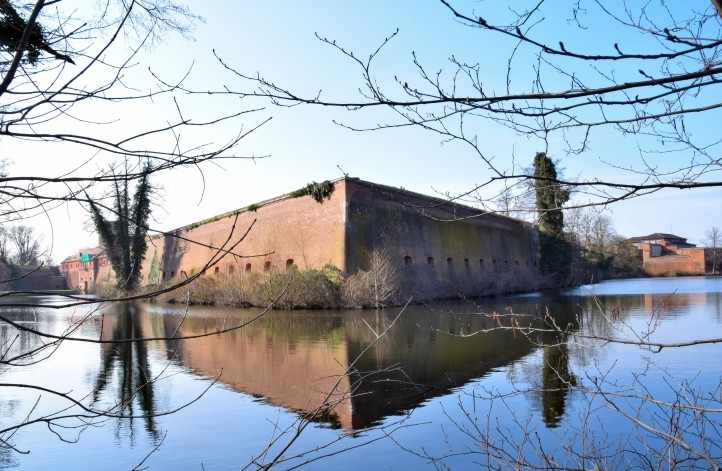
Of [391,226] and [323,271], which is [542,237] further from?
[323,271]

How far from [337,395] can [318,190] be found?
15.6 meters

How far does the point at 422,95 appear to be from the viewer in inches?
74.9

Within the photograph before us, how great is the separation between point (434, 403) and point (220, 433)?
7.21 ft

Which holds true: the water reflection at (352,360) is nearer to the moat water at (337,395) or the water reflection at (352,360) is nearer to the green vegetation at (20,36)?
the moat water at (337,395)

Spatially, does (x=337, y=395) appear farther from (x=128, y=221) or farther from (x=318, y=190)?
(x=318, y=190)

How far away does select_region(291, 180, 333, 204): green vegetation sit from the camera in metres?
21.0

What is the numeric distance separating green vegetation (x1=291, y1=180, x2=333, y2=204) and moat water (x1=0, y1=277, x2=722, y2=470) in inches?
351

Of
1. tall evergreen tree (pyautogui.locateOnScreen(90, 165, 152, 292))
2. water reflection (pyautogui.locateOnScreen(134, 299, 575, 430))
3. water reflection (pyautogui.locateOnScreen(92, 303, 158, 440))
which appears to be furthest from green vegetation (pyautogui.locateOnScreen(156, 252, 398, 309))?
tall evergreen tree (pyautogui.locateOnScreen(90, 165, 152, 292))

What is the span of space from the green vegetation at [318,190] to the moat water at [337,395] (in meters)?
8.91

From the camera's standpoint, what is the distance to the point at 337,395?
237 inches

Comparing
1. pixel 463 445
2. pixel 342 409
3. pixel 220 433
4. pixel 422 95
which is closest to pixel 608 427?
pixel 463 445

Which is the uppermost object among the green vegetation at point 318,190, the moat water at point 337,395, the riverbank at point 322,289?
the green vegetation at point 318,190

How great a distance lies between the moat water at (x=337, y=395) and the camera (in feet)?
15.3

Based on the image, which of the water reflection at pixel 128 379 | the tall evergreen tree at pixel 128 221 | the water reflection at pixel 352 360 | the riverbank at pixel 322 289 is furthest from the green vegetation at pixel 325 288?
the tall evergreen tree at pixel 128 221
